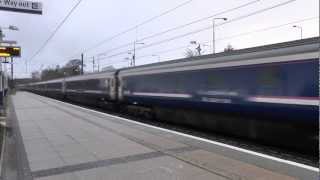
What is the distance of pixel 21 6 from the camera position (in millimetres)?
12570

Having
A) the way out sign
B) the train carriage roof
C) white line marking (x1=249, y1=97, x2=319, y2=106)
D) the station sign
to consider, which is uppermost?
the way out sign

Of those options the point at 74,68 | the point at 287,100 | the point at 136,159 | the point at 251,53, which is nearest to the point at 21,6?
the point at 136,159

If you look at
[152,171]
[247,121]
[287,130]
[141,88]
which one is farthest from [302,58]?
[141,88]

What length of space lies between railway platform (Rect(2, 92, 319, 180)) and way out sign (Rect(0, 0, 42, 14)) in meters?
3.69

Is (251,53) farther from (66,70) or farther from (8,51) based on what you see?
(66,70)

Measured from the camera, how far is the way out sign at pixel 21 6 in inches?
489

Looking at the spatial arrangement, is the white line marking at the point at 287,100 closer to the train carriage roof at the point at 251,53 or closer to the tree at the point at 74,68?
the train carriage roof at the point at 251,53

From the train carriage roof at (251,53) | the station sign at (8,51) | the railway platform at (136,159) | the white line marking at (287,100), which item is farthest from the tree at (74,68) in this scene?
the white line marking at (287,100)

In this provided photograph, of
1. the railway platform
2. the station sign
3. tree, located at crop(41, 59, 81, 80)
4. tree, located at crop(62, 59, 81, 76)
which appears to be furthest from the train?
tree, located at crop(62, 59, 81, 76)

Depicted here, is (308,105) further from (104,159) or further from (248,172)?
(104,159)

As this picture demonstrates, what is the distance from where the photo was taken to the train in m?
9.96

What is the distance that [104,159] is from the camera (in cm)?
929

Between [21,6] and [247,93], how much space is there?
669 cm

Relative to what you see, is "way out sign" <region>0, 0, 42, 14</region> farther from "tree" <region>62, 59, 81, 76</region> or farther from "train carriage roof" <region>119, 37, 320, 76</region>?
"tree" <region>62, 59, 81, 76</region>
